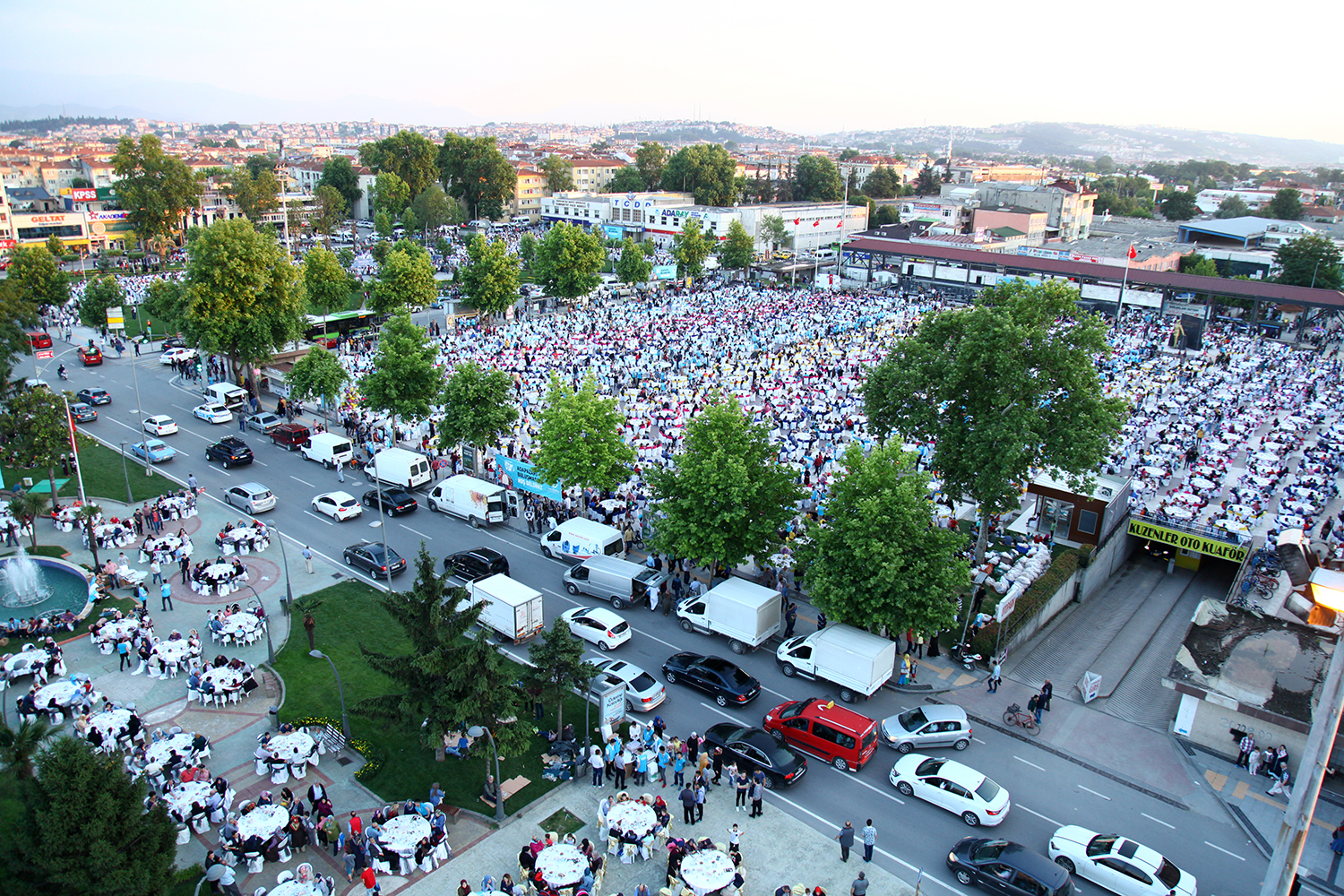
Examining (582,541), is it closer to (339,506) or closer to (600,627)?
(600,627)

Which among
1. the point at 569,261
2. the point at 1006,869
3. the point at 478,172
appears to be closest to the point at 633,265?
the point at 569,261

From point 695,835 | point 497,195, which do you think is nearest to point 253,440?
point 695,835

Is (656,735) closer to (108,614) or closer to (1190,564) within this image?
(108,614)

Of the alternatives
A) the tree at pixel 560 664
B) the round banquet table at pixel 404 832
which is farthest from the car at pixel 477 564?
the round banquet table at pixel 404 832

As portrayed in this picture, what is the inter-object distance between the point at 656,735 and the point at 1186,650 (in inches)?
522

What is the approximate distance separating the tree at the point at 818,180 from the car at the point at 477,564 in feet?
364

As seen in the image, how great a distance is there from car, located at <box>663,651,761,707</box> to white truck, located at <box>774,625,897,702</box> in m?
1.29

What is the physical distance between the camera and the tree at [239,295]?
3859cm

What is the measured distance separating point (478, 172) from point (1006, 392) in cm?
9907

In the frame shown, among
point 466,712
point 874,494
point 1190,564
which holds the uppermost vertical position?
point 874,494

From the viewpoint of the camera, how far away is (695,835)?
599 inches

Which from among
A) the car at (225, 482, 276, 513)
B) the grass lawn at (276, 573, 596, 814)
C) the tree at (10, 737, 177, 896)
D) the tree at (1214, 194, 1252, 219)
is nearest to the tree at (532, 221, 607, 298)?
the car at (225, 482, 276, 513)

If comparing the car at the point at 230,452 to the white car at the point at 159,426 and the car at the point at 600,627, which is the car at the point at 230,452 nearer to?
the white car at the point at 159,426

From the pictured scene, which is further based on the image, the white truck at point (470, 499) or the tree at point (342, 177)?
the tree at point (342, 177)
